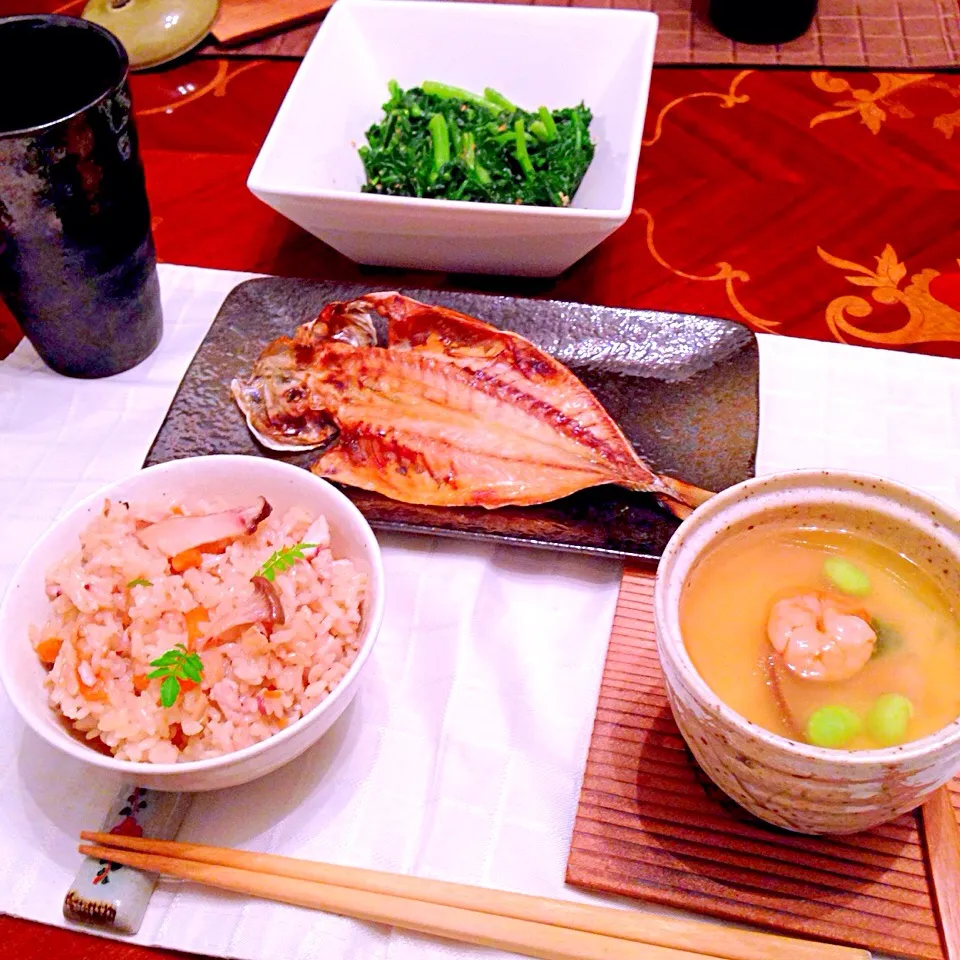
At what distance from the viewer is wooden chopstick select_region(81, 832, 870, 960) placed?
2.99 ft

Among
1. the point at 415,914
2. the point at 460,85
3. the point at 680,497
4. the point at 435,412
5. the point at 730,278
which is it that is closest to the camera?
the point at 415,914

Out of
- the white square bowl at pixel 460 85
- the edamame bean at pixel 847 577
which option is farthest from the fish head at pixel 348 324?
the edamame bean at pixel 847 577

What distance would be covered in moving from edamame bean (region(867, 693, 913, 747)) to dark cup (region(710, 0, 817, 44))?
1862 millimetres

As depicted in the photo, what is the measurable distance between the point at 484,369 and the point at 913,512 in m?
0.71

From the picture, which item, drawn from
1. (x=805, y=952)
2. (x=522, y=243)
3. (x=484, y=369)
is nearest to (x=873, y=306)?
(x=522, y=243)

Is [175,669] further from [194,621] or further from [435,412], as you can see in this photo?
[435,412]

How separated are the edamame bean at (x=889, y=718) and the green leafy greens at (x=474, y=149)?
116 cm

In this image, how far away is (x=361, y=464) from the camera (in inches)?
55.4

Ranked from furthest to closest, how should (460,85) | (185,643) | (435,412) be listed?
(460,85) → (435,412) → (185,643)

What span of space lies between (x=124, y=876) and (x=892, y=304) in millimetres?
1499

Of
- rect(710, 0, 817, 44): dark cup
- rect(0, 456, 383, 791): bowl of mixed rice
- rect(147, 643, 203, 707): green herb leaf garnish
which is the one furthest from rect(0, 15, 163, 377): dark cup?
rect(710, 0, 817, 44): dark cup

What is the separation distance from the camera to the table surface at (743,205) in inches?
67.4

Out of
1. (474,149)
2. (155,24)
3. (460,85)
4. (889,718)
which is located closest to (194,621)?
(889,718)

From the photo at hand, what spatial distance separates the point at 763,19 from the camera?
224 cm
